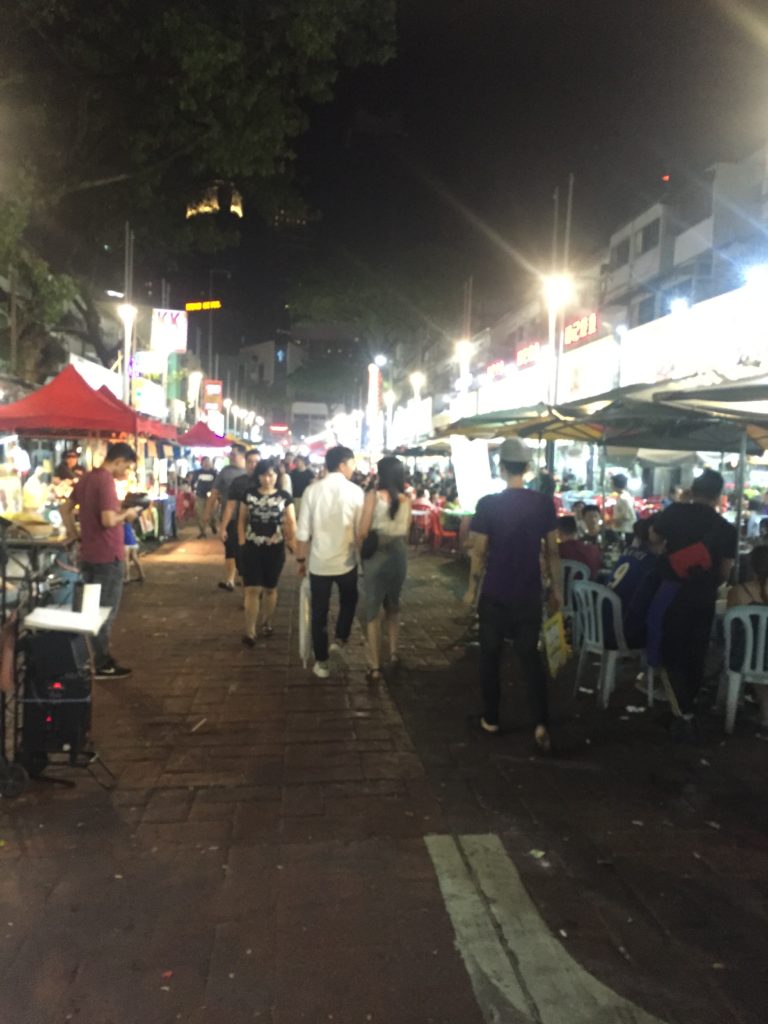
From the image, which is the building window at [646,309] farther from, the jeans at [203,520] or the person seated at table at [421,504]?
the jeans at [203,520]

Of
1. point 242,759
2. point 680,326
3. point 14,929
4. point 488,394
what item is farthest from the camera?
point 488,394

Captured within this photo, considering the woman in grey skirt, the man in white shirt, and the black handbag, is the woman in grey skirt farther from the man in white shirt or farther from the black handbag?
the man in white shirt

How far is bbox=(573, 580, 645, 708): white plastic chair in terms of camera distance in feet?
19.4

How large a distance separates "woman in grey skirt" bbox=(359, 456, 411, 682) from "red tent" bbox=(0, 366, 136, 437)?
5277 millimetres

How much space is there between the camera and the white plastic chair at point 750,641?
5.23 meters

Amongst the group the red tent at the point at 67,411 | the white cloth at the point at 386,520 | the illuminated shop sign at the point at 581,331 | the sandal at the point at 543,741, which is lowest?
the sandal at the point at 543,741

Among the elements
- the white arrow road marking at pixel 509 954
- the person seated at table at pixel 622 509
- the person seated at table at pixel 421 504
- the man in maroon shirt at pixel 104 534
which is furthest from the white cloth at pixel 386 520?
the person seated at table at pixel 421 504

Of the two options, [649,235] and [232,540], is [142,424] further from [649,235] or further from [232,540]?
[649,235]

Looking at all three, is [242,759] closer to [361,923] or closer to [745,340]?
[361,923]

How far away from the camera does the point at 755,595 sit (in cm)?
545

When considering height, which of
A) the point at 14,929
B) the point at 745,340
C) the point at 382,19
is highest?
the point at 382,19

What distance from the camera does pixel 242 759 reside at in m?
4.97

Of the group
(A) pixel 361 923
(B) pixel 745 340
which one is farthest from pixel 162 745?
(B) pixel 745 340

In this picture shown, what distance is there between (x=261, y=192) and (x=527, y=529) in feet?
52.6
